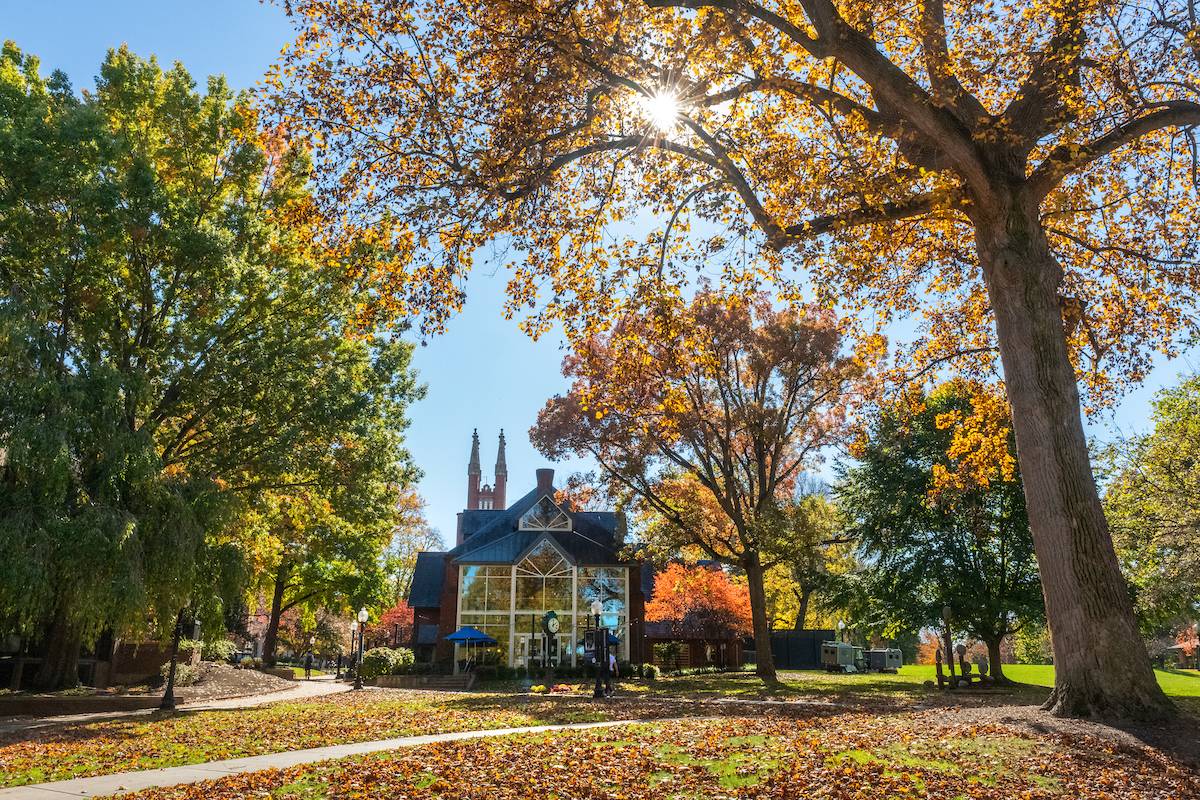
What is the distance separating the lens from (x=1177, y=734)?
7.88m

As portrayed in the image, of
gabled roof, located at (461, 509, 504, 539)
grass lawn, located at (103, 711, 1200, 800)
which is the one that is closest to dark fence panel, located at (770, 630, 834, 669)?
gabled roof, located at (461, 509, 504, 539)

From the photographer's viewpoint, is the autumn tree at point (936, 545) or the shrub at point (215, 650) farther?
the autumn tree at point (936, 545)

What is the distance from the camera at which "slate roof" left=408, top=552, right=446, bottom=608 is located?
44312 millimetres

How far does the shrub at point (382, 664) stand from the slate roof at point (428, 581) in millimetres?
Answer: 9128

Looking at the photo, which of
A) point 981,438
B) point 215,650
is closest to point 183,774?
point 981,438

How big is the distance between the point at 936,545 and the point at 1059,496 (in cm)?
2231

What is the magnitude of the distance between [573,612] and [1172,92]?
99.8 ft

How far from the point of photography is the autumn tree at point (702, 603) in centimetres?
4219

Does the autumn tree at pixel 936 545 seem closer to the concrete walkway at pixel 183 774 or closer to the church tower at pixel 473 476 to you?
the concrete walkway at pixel 183 774

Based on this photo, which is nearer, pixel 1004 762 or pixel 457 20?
pixel 1004 762

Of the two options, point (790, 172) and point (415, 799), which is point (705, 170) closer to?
point (790, 172)

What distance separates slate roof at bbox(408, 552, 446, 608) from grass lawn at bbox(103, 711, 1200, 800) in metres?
36.4

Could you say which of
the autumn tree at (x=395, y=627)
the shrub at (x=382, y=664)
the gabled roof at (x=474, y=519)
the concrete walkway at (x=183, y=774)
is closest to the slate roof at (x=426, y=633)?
the gabled roof at (x=474, y=519)

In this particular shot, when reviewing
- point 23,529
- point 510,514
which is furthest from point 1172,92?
point 510,514
